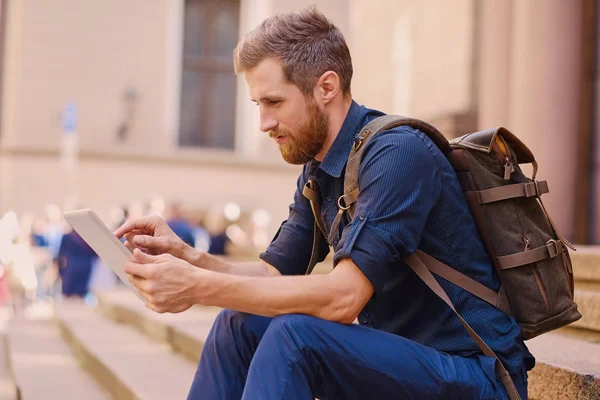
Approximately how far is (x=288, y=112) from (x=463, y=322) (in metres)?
0.81

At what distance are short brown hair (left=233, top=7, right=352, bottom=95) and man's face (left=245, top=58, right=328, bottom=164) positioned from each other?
2cm

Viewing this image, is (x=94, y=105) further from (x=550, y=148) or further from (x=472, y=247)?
(x=472, y=247)

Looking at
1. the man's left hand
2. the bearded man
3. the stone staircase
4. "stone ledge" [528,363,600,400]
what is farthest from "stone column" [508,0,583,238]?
the man's left hand

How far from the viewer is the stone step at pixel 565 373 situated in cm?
264

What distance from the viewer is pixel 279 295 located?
2264 millimetres

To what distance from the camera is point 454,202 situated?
2.37 metres

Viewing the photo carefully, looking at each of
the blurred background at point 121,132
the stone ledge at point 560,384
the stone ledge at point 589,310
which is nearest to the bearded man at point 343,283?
the stone ledge at point 560,384

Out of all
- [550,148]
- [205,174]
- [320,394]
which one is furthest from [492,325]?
[205,174]

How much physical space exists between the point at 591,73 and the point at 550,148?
65 centimetres

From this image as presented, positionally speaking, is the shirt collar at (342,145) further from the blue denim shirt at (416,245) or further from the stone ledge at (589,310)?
the stone ledge at (589,310)

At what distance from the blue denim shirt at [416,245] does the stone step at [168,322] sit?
244 centimetres

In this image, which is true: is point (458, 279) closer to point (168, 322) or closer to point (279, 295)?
point (279, 295)

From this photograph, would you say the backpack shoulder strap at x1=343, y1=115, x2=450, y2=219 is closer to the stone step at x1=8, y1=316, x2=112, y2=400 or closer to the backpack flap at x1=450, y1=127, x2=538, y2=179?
the backpack flap at x1=450, y1=127, x2=538, y2=179

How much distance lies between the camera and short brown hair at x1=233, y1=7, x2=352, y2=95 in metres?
2.56
